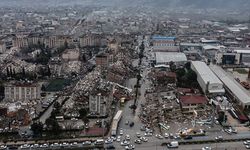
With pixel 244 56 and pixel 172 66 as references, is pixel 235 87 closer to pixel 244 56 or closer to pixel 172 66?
pixel 172 66

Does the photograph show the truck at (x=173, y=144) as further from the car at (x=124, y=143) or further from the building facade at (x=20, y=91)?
the building facade at (x=20, y=91)

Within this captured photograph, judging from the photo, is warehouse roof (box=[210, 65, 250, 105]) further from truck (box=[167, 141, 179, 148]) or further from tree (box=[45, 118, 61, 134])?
tree (box=[45, 118, 61, 134])

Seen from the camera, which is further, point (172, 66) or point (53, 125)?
point (172, 66)

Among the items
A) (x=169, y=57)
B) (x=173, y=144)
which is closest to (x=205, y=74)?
(x=169, y=57)

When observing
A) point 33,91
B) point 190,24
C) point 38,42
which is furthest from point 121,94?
point 190,24

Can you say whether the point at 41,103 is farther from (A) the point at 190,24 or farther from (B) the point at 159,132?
(A) the point at 190,24

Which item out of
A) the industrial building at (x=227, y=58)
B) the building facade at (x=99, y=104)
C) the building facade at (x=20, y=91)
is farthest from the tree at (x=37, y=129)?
the industrial building at (x=227, y=58)

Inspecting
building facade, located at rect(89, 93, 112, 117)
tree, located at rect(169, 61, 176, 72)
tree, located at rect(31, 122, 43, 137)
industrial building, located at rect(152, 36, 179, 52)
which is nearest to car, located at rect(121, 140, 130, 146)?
building facade, located at rect(89, 93, 112, 117)
